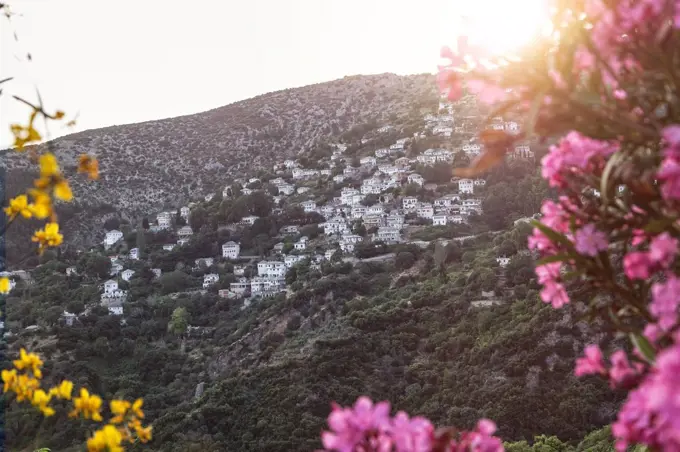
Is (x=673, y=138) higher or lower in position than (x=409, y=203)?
higher

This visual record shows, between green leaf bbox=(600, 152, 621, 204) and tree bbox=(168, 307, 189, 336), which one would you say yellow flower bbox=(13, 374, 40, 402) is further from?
tree bbox=(168, 307, 189, 336)

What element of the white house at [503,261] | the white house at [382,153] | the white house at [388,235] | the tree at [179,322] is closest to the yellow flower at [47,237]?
the white house at [503,261]

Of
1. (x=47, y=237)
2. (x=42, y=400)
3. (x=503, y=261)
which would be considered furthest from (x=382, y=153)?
(x=42, y=400)

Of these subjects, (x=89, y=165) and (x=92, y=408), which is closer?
(x=89, y=165)

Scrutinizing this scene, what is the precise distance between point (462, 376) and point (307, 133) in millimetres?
46551

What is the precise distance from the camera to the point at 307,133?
210 ft

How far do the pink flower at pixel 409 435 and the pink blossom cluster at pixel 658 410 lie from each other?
0.92 ft

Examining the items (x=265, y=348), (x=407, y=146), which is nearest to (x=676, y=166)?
(x=265, y=348)

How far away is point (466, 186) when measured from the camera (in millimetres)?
41938

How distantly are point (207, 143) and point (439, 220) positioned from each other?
28.5m

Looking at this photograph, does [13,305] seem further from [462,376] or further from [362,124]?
[362,124]

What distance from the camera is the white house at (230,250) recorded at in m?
42.4

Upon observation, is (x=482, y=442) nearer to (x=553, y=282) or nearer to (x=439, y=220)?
(x=553, y=282)

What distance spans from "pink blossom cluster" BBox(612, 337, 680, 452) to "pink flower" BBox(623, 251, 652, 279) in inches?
12.6
